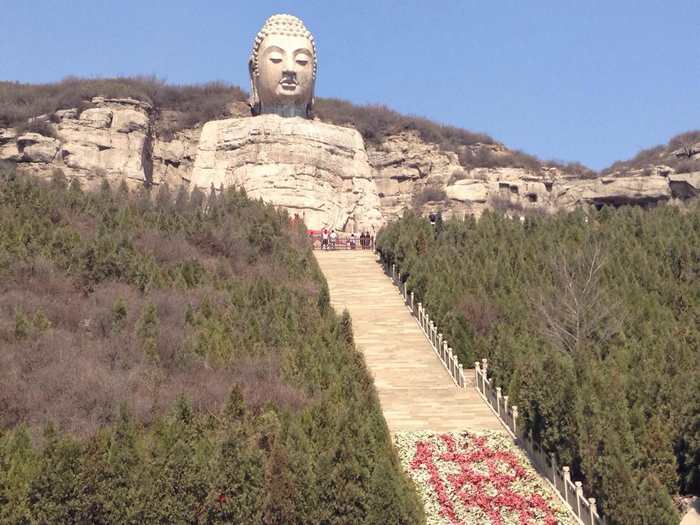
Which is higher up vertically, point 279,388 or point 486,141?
point 486,141

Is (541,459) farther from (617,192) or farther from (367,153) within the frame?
(367,153)

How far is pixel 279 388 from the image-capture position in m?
12.2

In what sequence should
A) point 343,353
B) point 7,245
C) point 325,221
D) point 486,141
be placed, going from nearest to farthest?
point 343,353 → point 7,245 → point 325,221 → point 486,141

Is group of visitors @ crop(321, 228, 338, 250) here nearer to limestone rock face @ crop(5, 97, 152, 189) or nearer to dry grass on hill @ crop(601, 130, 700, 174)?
limestone rock face @ crop(5, 97, 152, 189)

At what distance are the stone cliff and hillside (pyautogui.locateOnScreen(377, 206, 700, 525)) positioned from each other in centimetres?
Result: 356

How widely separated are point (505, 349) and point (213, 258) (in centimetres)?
800

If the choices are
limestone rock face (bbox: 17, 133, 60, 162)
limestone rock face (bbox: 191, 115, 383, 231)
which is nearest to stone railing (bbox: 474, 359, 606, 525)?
limestone rock face (bbox: 191, 115, 383, 231)

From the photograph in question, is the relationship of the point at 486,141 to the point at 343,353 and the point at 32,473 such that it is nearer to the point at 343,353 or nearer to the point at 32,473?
the point at 343,353

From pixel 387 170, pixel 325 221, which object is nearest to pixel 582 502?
pixel 325 221

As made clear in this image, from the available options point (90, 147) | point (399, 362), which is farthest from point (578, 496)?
point (90, 147)

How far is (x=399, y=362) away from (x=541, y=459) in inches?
180

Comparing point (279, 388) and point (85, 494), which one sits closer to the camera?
point (85, 494)

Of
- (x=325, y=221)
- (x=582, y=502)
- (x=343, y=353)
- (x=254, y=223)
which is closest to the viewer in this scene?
(x=582, y=502)

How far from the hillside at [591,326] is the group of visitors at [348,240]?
6.12 ft
